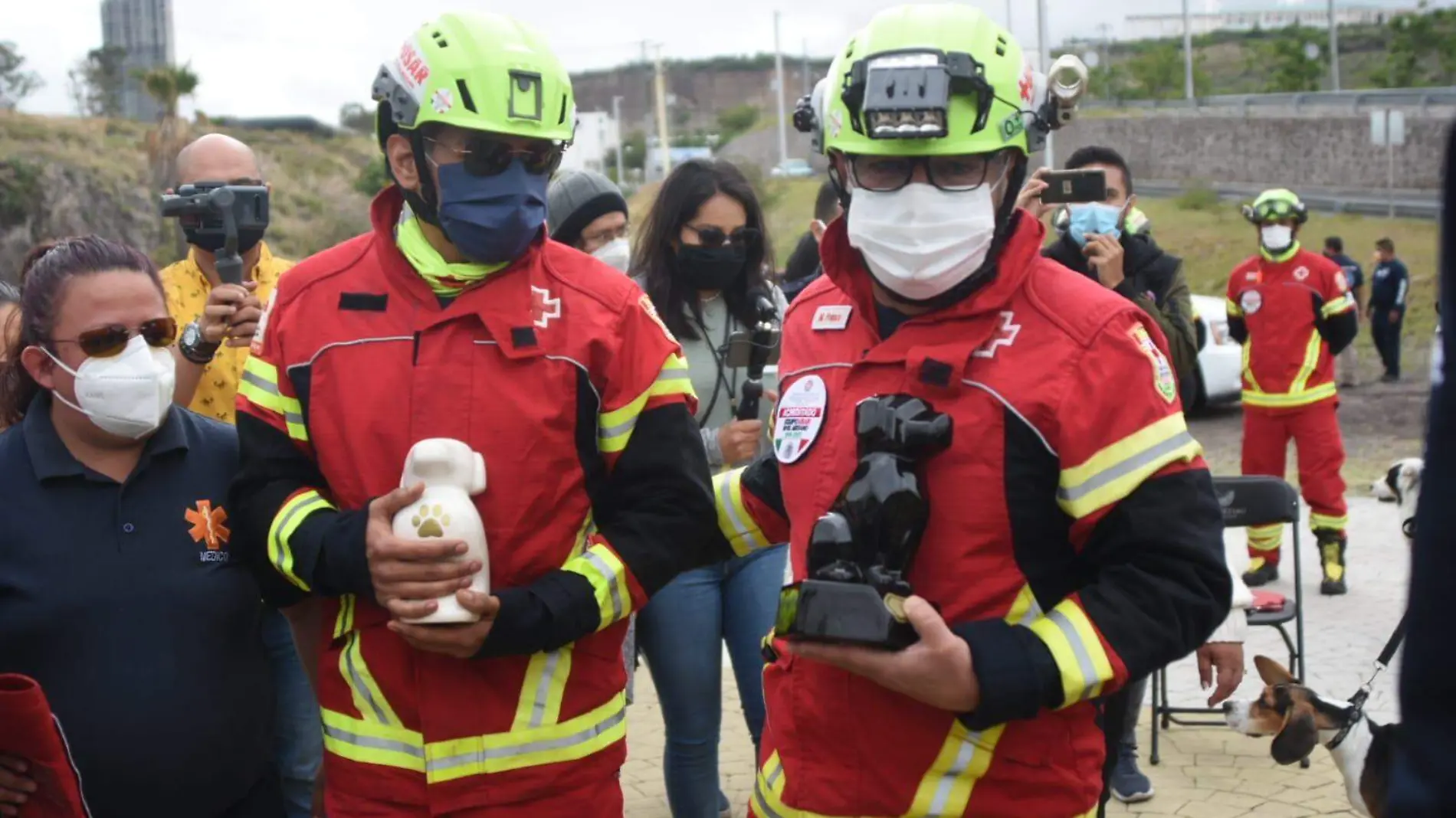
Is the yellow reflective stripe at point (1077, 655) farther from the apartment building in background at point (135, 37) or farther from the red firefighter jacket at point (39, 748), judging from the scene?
the apartment building in background at point (135, 37)

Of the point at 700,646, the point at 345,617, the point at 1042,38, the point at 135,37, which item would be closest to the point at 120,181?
the point at 135,37

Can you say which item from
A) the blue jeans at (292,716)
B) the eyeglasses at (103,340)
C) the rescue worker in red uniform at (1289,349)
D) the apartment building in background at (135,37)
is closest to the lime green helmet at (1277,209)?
the rescue worker in red uniform at (1289,349)

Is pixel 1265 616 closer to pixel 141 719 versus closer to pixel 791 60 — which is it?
pixel 141 719

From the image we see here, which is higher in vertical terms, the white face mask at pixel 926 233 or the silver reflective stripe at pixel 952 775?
the white face mask at pixel 926 233

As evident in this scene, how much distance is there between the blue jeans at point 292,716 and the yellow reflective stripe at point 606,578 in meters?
1.32

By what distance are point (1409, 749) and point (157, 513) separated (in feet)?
9.01

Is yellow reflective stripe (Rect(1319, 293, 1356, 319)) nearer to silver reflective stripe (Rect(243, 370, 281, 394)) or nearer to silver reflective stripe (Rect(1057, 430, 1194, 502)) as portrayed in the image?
silver reflective stripe (Rect(1057, 430, 1194, 502))

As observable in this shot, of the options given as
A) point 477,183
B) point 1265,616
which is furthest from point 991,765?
point 1265,616

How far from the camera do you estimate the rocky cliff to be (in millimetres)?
37562

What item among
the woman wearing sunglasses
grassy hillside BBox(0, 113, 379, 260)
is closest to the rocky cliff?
grassy hillside BBox(0, 113, 379, 260)

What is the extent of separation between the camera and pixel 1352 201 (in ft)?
121

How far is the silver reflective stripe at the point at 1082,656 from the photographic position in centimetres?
248

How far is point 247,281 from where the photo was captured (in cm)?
442

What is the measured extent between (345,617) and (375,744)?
26cm
